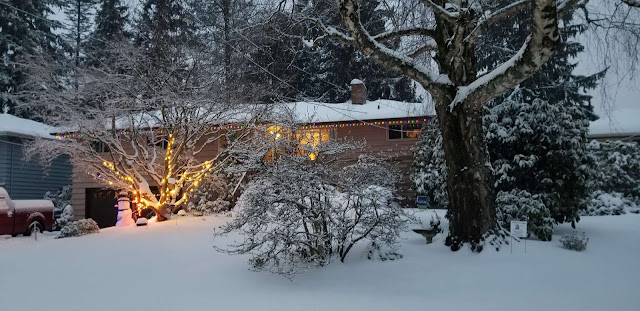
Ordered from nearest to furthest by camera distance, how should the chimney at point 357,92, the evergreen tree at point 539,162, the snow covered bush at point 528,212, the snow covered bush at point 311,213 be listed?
the snow covered bush at point 311,213, the snow covered bush at point 528,212, the evergreen tree at point 539,162, the chimney at point 357,92

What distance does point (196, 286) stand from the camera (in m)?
6.43

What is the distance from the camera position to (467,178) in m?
7.52

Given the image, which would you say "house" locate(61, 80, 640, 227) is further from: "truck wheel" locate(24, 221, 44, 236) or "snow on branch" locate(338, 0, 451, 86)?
"snow on branch" locate(338, 0, 451, 86)

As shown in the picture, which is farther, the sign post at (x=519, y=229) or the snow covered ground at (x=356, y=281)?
the sign post at (x=519, y=229)

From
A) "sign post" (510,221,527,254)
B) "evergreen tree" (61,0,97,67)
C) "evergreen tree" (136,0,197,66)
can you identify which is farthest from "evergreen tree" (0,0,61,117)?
"sign post" (510,221,527,254)

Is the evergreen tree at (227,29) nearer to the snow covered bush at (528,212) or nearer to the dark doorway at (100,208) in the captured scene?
the snow covered bush at (528,212)

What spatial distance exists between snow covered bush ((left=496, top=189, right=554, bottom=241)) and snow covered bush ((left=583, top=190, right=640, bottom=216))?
7.56m

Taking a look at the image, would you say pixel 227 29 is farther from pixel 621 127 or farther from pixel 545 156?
pixel 621 127

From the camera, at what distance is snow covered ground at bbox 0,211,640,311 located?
5.48 m

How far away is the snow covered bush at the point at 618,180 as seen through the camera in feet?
49.2

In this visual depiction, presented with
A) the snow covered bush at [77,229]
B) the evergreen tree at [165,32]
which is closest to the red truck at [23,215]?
the snow covered bush at [77,229]

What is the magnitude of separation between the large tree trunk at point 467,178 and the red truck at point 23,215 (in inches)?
477

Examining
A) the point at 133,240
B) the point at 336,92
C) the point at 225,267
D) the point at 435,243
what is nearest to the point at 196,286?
the point at 225,267

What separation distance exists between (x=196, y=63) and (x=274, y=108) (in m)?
2.84
